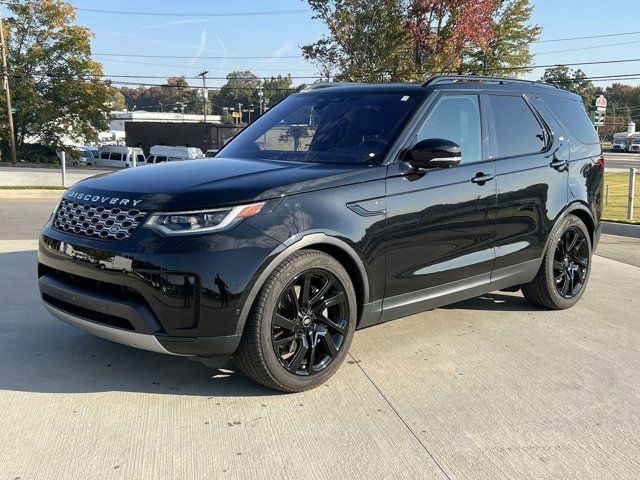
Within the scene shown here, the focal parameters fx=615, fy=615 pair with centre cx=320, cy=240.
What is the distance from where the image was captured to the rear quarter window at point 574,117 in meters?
5.66

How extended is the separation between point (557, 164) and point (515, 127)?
0.57 meters

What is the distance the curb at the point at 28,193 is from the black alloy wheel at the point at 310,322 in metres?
14.1

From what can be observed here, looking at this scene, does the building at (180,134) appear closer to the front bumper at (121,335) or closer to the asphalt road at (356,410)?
the asphalt road at (356,410)

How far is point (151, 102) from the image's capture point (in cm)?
16900

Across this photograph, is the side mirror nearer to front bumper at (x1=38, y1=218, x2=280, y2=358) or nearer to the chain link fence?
front bumper at (x1=38, y1=218, x2=280, y2=358)

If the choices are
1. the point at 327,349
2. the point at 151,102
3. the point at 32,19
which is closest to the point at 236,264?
the point at 327,349

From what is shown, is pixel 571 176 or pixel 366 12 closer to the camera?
pixel 571 176

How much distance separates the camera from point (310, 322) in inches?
148

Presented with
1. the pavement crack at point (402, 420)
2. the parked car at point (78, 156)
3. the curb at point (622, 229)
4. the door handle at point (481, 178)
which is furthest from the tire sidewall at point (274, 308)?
the parked car at point (78, 156)

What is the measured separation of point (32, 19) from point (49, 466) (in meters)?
49.0

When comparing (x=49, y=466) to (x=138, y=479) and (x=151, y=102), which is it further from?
(x=151, y=102)

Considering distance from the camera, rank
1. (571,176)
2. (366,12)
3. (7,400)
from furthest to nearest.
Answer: (366,12)
(571,176)
(7,400)

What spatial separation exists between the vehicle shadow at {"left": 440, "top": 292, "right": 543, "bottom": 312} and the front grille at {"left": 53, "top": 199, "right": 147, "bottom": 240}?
3275 millimetres

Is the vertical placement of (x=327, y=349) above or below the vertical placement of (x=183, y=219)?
below
